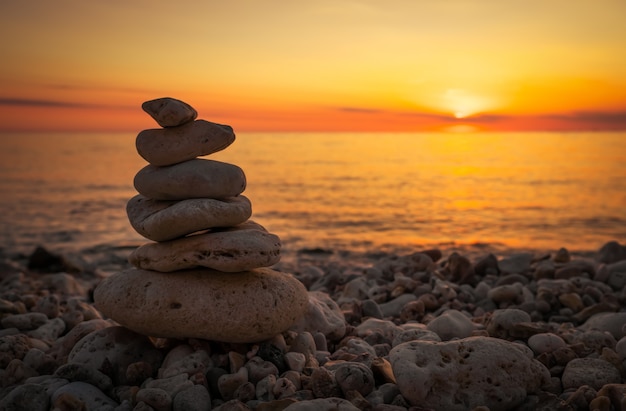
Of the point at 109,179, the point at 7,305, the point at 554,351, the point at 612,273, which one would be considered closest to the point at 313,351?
the point at 554,351

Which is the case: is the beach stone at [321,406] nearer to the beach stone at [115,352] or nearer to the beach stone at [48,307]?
the beach stone at [115,352]

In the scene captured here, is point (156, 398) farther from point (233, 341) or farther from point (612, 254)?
point (612, 254)

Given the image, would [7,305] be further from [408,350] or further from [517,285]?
[517,285]

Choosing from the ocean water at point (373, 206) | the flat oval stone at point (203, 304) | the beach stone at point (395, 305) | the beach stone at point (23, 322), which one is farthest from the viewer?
the ocean water at point (373, 206)

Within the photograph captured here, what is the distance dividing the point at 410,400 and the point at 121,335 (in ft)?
9.34

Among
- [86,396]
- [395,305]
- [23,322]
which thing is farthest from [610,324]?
[23,322]

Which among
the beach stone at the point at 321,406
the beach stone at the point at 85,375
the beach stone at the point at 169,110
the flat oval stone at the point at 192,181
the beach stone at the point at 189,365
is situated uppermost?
the beach stone at the point at 169,110

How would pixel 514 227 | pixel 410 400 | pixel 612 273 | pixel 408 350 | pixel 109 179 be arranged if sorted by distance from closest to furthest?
pixel 410 400, pixel 408 350, pixel 612 273, pixel 514 227, pixel 109 179

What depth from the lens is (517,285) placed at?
8.46m

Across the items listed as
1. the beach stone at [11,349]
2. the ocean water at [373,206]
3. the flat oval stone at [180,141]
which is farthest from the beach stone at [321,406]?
the ocean water at [373,206]

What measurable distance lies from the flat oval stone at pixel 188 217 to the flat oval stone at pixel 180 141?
0.46m

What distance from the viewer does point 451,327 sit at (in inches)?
250

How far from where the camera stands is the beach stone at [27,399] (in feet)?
14.8

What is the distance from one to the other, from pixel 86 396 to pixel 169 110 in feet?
8.46
